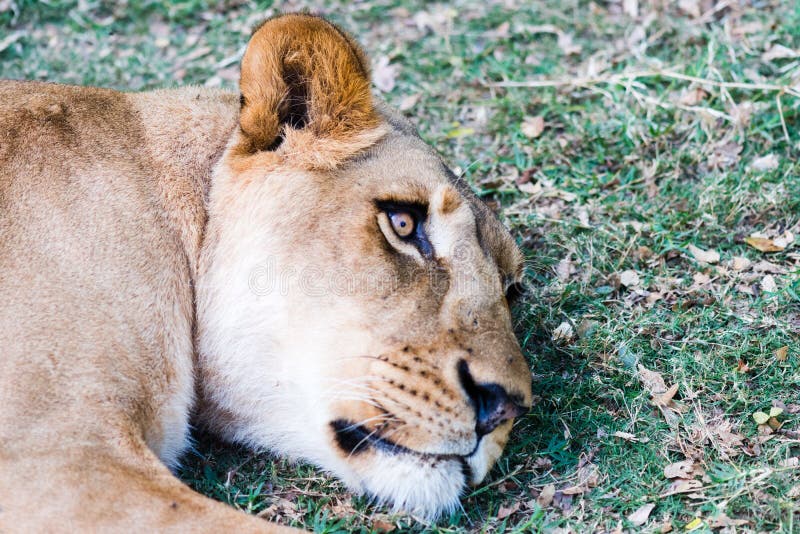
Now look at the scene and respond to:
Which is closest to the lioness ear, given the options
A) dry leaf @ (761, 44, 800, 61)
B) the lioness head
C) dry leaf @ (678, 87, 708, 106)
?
the lioness head

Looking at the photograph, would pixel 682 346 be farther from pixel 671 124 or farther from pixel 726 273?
pixel 671 124

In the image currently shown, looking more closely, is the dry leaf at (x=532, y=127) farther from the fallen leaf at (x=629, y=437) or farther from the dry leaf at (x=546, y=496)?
the dry leaf at (x=546, y=496)

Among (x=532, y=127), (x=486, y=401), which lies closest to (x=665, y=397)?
(x=486, y=401)

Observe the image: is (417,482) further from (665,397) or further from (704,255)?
(704,255)

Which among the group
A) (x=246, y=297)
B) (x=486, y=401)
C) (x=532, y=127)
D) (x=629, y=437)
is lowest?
(x=629, y=437)

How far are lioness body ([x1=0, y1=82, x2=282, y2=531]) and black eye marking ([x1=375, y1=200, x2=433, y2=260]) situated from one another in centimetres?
78

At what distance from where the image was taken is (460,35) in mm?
6879

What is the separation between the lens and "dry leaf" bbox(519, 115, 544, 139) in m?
5.84

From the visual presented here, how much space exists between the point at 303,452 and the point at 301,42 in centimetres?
164

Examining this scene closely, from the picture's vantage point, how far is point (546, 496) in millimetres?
3510

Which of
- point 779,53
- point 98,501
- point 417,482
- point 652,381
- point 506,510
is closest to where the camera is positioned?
point 98,501

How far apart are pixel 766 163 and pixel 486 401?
303 centimetres

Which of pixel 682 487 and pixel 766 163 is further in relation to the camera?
pixel 766 163

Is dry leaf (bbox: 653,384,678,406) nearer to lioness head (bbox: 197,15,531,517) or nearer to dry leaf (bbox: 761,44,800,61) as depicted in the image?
lioness head (bbox: 197,15,531,517)
